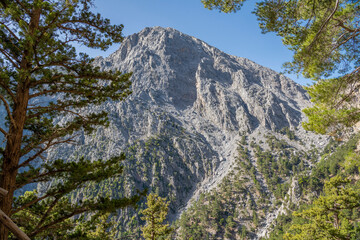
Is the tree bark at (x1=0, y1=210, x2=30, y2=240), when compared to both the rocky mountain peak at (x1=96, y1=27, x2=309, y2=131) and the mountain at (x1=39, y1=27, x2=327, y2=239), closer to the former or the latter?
the mountain at (x1=39, y1=27, x2=327, y2=239)

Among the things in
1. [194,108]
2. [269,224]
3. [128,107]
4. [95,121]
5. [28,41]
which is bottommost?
[269,224]

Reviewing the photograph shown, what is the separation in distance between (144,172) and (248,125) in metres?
83.8

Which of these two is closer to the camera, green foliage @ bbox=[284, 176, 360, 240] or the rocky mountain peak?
green foliage @ bbox=[284, 176, 360, 240]

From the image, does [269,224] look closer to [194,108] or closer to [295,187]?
[295,187]


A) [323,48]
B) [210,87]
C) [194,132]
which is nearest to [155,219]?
[323,48]

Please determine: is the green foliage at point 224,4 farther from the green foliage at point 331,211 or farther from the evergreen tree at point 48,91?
the green foliage at point 331,211

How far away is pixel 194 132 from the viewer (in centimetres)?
15000

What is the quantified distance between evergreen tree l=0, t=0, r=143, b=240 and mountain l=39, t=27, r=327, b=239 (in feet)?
285

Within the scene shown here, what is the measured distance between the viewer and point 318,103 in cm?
848

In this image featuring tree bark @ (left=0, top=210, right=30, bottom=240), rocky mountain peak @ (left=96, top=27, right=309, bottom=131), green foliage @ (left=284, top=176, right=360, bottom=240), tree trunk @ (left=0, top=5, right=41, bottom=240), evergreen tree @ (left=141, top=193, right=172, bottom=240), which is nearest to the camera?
tree bark @ (left=0, top=210, right=30, bottom=240)

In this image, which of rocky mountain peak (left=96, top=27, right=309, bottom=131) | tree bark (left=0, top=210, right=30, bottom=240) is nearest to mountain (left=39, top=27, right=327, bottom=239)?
rocky mountain peak (left=96, top=27, right=309, bottom=131)

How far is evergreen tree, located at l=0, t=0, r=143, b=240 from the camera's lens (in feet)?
16.5

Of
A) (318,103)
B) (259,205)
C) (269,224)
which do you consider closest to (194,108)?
(259,205)

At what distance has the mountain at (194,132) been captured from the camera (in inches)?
4267
